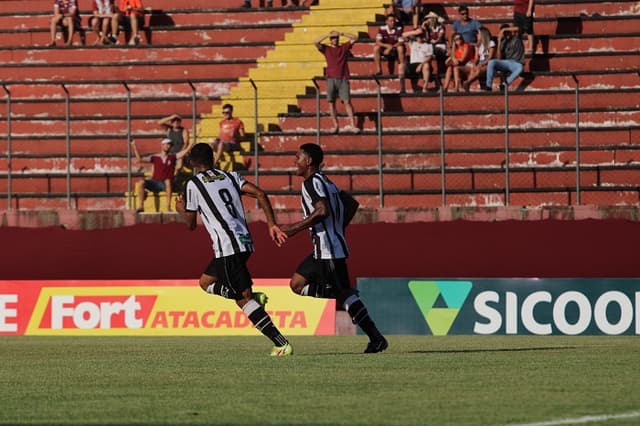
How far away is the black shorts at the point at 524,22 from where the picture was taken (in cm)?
2791

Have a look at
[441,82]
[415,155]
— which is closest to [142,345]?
[415,155]

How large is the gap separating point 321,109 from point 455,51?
2.57 metres

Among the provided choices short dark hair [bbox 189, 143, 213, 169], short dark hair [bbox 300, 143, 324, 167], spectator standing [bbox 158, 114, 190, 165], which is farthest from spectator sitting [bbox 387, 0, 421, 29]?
short dark hair [bbox 189, 143, 213, 169]

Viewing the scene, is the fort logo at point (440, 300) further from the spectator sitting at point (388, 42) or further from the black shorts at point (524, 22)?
the black shorts at point (524, 22)

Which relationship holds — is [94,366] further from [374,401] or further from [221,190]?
[374,401]

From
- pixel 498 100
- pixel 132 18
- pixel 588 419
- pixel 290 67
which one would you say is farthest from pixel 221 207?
pixel 132 18

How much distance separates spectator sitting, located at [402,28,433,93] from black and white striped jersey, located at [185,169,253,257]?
1321 cm

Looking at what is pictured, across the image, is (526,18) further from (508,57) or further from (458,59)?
(458,59)

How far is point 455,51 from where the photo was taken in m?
27.7

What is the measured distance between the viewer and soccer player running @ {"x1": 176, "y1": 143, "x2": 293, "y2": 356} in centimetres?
1466

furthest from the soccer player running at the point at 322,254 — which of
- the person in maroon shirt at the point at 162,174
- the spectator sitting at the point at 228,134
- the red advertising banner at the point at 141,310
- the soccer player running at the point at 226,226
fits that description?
the person in maroon shirt at the point at 162,174

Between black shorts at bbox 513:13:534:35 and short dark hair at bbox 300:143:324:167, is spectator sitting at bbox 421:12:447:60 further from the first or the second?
short dark hair at bbox 300:143:324:167

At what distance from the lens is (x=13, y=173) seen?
93.9 feet

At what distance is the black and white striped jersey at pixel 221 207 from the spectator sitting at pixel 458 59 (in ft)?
43.0
